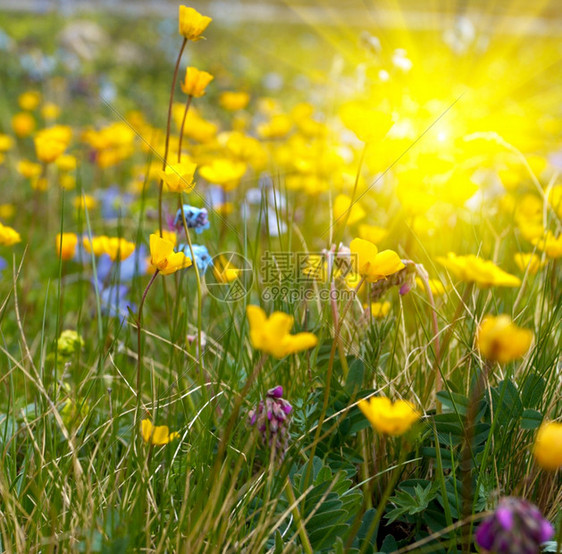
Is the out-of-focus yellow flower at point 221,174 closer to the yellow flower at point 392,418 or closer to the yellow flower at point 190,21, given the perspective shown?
the yellow flower at point 190,21

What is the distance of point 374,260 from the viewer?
0.88 meters

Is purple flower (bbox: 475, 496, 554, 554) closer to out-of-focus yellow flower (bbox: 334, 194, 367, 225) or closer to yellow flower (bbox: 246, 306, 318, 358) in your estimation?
yellow flower (bbox: 246, 306, 318, 358)

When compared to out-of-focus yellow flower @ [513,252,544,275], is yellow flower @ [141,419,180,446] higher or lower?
lower

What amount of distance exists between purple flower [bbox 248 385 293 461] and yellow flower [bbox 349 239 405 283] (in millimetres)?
206

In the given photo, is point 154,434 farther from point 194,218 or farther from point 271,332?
point 194,218

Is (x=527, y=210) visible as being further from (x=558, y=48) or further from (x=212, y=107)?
(x=558, y=48)

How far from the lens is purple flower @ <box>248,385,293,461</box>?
88 centimetres

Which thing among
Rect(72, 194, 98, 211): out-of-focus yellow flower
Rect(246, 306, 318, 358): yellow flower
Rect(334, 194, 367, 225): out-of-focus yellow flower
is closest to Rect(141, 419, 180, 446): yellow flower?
Rect(246, 306, 318, 358): yellow flower

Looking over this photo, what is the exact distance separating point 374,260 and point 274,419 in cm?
26

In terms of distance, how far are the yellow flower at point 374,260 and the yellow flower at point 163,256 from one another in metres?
Result: 0.25

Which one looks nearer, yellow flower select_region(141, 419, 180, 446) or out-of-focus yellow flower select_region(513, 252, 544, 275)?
yellow flower select_region(141, 419, 180, 446)

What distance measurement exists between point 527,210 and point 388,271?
100 centimetres

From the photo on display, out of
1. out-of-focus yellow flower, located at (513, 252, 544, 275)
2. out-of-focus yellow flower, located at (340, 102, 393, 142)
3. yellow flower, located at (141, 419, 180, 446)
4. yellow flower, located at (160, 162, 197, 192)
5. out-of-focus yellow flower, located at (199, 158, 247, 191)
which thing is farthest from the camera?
out-of-focus yellow flower, located at (199, 158, 247, 191)

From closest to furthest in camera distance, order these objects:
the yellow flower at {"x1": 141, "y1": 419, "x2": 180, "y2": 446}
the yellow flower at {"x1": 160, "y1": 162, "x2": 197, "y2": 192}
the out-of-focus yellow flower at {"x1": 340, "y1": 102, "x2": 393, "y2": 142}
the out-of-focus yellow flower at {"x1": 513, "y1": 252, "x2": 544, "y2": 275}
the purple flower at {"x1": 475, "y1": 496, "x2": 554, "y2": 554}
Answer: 1. the purple flower at {"x1": 475, "y1": 496, "x2": 554, "y2": 554}
2. the yellow flower at {"x1": 141, "y1": 419, "x2": 180, "y2": 446}
3. the yellow flower at {"x1": 160, "y1": 162, "x2": 197, "y2": 192}
4. the out-of-focus yellow flower at {"x1": 340, "y1": 102, "x2": 393, "y2": 142}
5. the out-of-focus yellow flower at {"x1": 513, "y1": 252, "x2": 544, "y2": 275}
